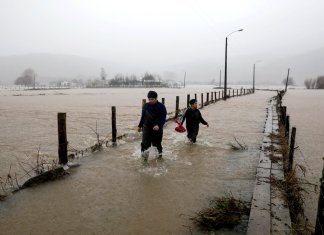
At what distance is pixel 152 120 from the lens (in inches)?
307

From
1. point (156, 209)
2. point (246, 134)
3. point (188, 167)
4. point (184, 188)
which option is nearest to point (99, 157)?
point (188, 167)

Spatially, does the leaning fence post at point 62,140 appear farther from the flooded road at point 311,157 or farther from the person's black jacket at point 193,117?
the flooded road at point 311,157

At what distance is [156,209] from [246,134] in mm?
8117

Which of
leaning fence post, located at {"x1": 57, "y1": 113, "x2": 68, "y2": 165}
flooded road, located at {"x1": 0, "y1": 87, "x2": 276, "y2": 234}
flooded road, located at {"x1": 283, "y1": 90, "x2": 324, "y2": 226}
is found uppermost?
leaning fence post, located at {"x1": 57, "y1": 113, "x2": 68, "y2": 165}

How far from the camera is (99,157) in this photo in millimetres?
8555

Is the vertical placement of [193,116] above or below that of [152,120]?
below

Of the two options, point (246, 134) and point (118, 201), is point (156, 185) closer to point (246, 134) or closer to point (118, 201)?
point (118, 201)

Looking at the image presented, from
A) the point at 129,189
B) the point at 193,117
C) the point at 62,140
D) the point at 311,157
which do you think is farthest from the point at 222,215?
the point at 311,157

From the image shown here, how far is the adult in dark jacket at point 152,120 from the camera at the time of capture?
7.70m

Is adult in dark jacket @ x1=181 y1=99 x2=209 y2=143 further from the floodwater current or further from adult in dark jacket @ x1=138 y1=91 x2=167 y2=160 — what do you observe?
adult in dark jacket @ x1=138 y1=91 x2=167 y2=160

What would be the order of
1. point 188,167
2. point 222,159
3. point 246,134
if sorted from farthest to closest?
point 246,134 → point 222,159 → point 188,167

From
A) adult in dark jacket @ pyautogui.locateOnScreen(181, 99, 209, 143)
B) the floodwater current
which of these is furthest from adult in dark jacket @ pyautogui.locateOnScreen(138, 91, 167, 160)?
adult in dark jacket @ pyautogui.locateOnScreen(181, 99, 209, 143)

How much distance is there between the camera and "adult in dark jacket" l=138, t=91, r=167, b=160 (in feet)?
25.3

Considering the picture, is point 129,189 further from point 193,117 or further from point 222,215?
point 193,117
